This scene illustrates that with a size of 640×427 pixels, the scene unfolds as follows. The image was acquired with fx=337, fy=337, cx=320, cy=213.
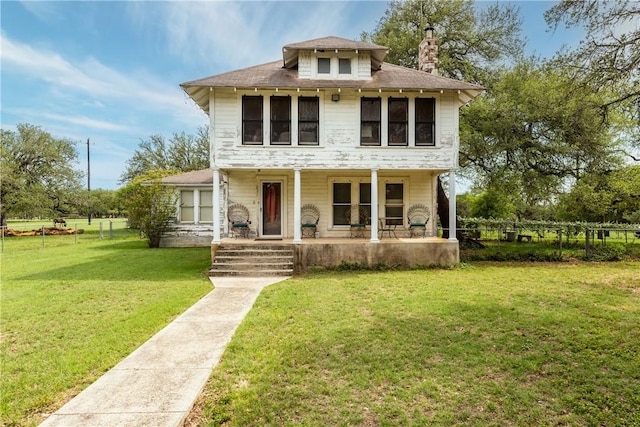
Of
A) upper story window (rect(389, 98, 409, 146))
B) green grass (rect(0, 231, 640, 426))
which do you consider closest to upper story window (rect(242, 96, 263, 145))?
upper story window (rect(389, 98, 409, 146))

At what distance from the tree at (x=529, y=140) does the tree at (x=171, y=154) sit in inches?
1183

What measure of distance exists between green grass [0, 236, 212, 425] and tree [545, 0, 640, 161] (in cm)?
1043

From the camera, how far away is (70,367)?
416cm

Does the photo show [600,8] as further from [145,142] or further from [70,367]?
[145,142]

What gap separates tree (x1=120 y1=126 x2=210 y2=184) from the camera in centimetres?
3775

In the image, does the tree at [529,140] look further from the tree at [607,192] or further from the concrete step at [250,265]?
the concrete step at [250,265]

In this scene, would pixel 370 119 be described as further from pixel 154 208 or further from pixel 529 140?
pixel 154 208

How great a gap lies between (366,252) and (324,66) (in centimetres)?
672

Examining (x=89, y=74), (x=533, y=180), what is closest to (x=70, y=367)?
(x=533, y=180)

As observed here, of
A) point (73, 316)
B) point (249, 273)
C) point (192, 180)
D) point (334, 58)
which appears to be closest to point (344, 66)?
point (334, 58)

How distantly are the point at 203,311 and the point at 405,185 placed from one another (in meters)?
9.55

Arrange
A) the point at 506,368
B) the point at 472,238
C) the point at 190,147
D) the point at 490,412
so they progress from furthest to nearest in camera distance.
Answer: the point at 190,147
the point at 472,238
the point at 506,368
the point at 490,412

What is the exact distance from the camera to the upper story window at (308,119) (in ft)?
38.5

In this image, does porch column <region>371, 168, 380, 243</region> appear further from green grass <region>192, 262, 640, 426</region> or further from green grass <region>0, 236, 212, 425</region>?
green grass <region>0, 236, 212, 425</region>
